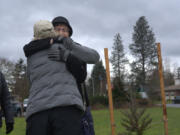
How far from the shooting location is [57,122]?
192cm

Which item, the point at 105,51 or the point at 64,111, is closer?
the point at 64,111

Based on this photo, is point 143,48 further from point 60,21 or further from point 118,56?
point 60,21

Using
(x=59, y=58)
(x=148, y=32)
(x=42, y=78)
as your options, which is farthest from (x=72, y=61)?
(x=148, y=32)

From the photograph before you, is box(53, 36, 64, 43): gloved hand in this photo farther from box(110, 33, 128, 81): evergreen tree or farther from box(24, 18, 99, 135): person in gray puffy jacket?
box(110, 33, 128, 81): evergreen tree

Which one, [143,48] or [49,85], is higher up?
[143,48]

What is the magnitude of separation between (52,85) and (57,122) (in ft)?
0.86

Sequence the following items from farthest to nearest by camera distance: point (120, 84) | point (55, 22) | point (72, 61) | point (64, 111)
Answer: point (120, 84)
point (55, 22)
point (72, 61)
point (64, 111)

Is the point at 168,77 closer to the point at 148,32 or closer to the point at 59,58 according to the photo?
the point at 148,32

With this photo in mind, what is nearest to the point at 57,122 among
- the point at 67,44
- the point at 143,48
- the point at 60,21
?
the point at 67,44

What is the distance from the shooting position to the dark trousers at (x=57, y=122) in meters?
1.91

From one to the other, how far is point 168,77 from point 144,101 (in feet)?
174

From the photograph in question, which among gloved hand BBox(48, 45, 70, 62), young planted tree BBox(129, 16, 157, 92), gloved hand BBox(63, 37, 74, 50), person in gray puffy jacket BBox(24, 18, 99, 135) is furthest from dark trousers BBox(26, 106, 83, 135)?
young planted tree BBox(129, 16, 157, 92)

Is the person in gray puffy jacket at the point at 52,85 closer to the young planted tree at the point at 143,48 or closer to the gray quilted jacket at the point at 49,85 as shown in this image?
the gray quilted jacket at the point at 49,85

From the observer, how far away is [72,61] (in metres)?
2.07
